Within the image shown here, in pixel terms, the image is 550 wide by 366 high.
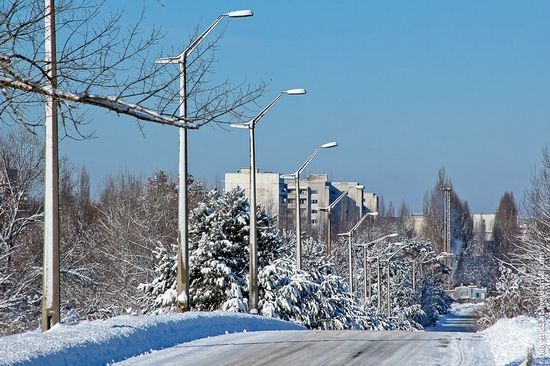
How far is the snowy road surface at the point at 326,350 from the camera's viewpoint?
11195 millimetres

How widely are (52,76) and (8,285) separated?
22.5 m

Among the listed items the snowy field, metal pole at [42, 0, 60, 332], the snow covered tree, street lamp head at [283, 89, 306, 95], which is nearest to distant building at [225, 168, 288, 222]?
the snow covered tree

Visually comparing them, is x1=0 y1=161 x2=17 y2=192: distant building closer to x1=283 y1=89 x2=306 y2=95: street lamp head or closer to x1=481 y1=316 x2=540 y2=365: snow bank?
x1=283 y1=89 x2=306 y2=95: street lamp head

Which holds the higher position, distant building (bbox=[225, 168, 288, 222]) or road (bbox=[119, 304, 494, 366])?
distant building (bbox=[225, 168, 288, 222])

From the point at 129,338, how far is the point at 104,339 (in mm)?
726

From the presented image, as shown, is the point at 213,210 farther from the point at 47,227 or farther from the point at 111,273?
the point at 47,227

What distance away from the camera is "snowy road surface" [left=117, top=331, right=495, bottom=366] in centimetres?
1120

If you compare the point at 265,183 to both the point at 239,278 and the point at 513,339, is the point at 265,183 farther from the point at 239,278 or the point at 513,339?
the point at 513,339

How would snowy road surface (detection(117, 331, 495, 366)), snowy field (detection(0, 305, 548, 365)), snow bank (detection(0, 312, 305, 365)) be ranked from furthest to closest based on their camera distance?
1. snowy road surface (detection(117, 331, 495, 366))
2. snowy field (detection(0, 305, 548, 365))
3. snow bank (detection(0, 312, 305, 365))

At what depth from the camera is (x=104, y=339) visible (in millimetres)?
11125

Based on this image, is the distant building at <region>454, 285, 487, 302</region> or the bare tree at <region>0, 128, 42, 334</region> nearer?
the bare tree at <region>0, 128, 42, 334</region>

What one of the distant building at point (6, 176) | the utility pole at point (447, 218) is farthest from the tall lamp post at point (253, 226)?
the utility pole at point (447, 218)

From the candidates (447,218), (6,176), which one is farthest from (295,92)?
(447,218)

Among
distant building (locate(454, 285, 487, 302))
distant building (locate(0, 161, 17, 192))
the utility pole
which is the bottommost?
distant building (locate(454, 285, 487, 302))
